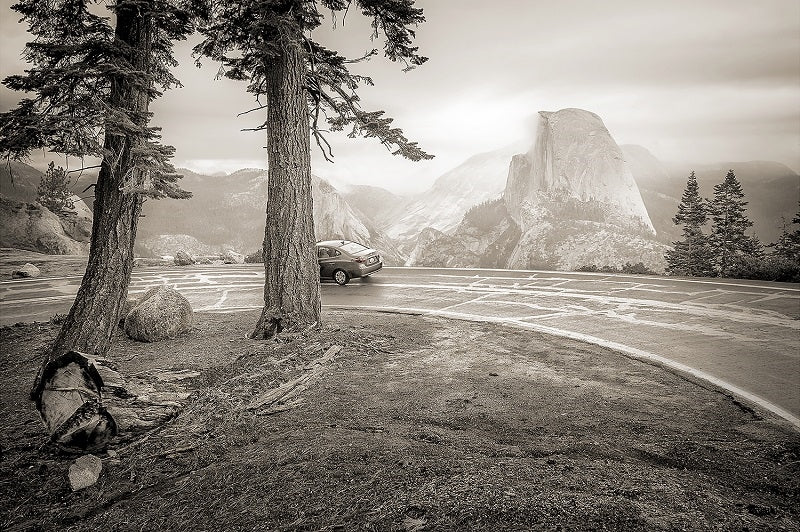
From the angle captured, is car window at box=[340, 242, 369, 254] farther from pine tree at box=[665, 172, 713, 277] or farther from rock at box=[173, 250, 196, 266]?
pine tree at box=[665, 172, 713, 277]

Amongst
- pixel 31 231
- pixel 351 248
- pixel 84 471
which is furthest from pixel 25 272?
pixel 84 471

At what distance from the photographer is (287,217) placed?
7.20 metres

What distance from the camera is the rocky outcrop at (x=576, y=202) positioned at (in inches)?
2128

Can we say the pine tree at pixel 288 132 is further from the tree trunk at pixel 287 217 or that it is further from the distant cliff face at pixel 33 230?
the distant cliff face at pixel 33 230

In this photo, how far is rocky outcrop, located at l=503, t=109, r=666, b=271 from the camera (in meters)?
54.1

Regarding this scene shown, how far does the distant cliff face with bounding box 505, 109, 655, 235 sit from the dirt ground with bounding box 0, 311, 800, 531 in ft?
242

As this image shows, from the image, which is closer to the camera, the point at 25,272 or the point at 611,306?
the point at 611,306

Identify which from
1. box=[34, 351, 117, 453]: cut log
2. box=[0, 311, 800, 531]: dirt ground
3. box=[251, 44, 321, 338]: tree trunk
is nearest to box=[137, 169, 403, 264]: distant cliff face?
box=[251, 44, 321, 338]: tree trunk

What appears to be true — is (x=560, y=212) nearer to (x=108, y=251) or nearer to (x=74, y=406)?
(x=108, y=251)

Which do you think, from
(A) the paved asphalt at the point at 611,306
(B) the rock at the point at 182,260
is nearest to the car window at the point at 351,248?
(A) the paved asphalt at the point at 611,306

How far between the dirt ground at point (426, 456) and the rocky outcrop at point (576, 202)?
1855 inches

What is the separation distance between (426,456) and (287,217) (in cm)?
523

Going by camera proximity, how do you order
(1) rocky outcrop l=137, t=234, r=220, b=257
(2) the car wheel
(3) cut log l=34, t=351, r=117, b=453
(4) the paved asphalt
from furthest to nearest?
1. (1) rocky outcrop l=137, t=234, r=220, b=257
2. (2) the car wheel
3. (4) the paved asphalt
4. (3) cut log l=34, t=351, r=117, b=453

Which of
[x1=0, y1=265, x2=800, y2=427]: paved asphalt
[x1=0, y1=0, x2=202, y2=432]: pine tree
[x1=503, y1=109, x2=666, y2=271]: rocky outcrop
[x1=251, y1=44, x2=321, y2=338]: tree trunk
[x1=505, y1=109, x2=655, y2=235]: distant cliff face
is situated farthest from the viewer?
[x1=505, y1=109, x2=655, y2=235]: distant cliff face
